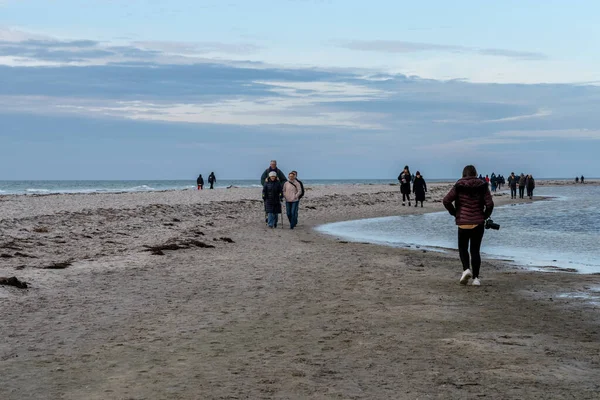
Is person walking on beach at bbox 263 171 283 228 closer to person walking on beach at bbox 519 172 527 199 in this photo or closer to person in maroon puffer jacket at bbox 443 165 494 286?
person in maroon puffer jacket at bbox 443 165 494 286

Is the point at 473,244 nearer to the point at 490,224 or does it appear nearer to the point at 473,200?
the point at 490,224

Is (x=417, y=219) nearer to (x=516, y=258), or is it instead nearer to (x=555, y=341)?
(x=516, y=258)

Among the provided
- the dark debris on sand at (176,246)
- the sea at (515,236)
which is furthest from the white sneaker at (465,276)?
the dark debris on sand at (176,246)

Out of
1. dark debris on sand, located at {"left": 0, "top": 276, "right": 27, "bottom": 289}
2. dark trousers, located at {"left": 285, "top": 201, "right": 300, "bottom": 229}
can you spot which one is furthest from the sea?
dark debris on sand, located at {"left": 0, "top": 276, "right": 27, "bottom": 289}

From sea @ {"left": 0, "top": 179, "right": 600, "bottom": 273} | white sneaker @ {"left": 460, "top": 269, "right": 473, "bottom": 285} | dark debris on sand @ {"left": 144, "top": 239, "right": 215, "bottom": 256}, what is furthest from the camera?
sea @ {"left": 0, "top": 179, "right": 600, "bottom": 273}

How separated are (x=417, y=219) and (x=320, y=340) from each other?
84.0ft

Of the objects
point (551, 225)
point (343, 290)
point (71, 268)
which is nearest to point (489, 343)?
point (343, 290)

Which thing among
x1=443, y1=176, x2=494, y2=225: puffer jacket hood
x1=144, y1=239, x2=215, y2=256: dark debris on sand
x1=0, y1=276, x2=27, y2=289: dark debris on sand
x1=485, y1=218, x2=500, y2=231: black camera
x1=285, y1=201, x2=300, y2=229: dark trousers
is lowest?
x1=144, y1=239, x2=215, y2=256: dark debris on sand

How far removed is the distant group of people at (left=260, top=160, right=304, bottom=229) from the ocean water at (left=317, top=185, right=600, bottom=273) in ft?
5.04

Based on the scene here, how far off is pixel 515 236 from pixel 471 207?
1275cm

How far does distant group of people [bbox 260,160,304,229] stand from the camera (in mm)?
23497

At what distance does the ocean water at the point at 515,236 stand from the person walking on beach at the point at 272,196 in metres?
1.85

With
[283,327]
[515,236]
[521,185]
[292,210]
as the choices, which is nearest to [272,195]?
[292,210]

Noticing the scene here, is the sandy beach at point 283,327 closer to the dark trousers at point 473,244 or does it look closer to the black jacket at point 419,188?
the dark trousers at point 473,244
